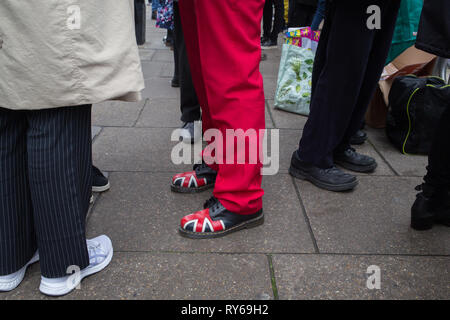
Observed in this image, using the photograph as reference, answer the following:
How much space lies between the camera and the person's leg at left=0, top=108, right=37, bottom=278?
1277 millimetres

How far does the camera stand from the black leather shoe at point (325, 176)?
7.08ft

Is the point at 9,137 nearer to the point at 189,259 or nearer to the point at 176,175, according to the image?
the point at 189,259

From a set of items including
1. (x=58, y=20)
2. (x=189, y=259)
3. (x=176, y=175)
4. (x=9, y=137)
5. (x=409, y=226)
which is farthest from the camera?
(x=176, y=175)

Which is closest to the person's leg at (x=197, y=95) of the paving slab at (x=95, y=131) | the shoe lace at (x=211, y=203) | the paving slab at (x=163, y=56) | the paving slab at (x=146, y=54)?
the shoe lace at (x=211, y=203)

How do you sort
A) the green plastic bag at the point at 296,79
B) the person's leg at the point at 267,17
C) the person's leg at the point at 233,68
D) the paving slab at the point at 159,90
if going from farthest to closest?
the person's leg at the point at 267,17
the paving slab at the point at 159,90
the green plastic bag at the point at 296,79
the person's leg at the point at 233,68

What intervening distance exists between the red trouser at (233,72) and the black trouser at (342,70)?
0.62 meters

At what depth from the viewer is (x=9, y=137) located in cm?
128

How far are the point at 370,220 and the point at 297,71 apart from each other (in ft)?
5.74

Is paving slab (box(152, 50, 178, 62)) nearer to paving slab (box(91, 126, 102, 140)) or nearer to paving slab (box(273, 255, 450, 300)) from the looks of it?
paving slab (box(91, 126, 102, 140))

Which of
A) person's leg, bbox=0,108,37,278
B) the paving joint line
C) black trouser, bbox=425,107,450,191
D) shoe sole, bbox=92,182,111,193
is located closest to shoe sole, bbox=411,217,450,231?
black trouser, bbox=425,107,450,191

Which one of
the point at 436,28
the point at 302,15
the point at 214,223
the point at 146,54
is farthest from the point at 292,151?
the point at 146,54

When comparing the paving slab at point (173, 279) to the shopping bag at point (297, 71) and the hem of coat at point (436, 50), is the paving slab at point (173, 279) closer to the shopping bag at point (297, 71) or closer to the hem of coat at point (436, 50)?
the hem of coat at point (436, 50)
